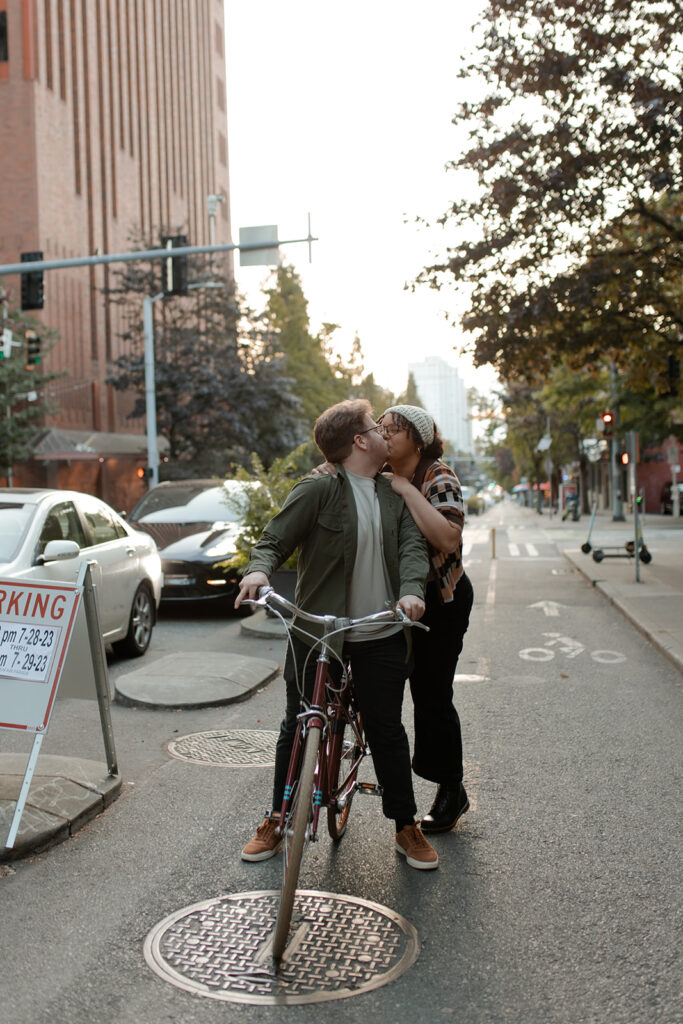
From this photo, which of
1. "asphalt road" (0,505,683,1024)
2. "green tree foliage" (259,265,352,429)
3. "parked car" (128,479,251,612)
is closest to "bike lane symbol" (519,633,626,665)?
"asphalt road" (0,505,683,1024)

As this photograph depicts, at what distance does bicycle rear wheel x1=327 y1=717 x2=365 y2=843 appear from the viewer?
158 inches

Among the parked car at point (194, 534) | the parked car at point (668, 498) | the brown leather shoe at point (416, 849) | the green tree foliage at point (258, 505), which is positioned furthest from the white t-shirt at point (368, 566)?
the parked car at point (668, 498)

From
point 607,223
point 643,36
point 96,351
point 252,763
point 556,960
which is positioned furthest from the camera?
point 96,351

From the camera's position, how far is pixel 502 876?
4145 mm

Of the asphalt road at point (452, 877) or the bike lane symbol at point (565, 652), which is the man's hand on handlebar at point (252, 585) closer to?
the asphalt road at point (452, 877)

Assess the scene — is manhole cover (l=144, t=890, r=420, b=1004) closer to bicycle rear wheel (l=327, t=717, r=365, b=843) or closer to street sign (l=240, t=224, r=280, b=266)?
bicycle rear wheel (l=327, t=717, r=365, b=843)

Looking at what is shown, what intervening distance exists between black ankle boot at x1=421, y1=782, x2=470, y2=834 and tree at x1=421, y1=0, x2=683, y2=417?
12.6m

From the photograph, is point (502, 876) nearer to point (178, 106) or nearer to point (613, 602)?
point (613, 602)

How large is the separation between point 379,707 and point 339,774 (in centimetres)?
41

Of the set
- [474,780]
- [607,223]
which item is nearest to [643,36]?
[607,223]

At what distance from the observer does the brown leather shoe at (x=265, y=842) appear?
4.27 meters

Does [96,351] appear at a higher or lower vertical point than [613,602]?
higher

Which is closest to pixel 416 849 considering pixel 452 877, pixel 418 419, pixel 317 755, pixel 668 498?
pixel 452 877

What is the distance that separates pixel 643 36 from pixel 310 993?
15551 mm
